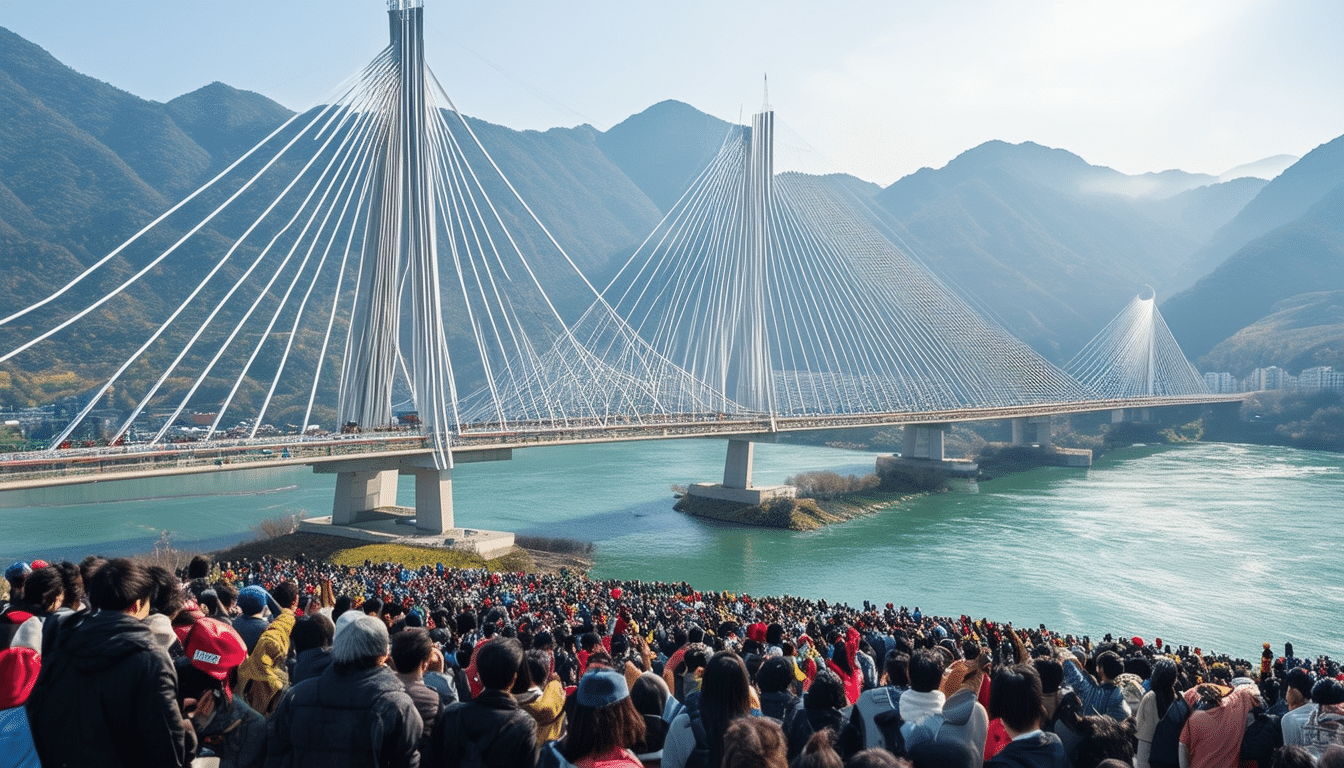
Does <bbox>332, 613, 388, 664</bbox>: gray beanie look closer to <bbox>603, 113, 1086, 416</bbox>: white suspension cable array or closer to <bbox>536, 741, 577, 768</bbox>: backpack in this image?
<bbox>536, 741, 577, 768</bbox>: backpack

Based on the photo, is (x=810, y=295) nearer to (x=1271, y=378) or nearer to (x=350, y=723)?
(x=350, y=723)

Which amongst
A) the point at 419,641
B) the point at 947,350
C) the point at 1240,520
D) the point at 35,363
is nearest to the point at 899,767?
the point at 419,641

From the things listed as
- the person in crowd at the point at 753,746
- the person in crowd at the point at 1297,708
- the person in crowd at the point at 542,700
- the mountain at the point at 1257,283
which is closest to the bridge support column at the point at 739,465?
the person in crowd at the point at 1297,708

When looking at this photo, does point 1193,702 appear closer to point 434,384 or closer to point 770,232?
point 434,384

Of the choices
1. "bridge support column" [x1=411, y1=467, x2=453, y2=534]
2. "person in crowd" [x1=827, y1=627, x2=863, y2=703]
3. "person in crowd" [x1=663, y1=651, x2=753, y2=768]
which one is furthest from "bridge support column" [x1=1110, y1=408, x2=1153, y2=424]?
Answer: "person in crowd" [x1=663, y1=651, x2=753, y2=768]

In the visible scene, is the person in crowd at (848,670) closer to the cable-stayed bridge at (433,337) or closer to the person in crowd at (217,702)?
the person in crowd at (217,702)

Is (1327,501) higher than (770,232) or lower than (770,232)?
lower
